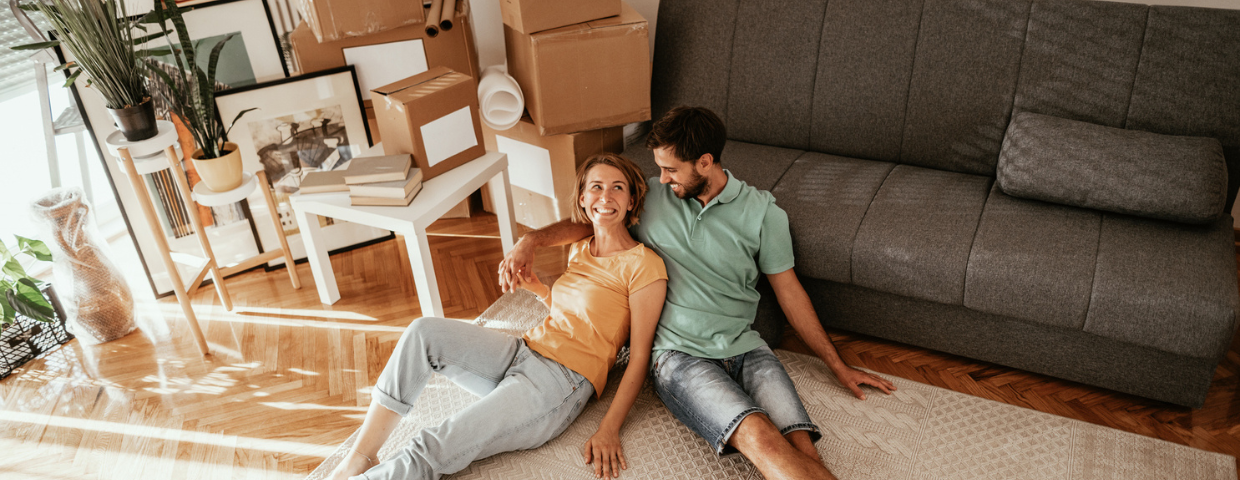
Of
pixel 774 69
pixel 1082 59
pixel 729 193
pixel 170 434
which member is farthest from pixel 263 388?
pixel 1082 59

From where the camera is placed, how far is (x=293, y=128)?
Answer: 2.57m

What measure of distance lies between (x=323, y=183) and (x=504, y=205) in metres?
0.57

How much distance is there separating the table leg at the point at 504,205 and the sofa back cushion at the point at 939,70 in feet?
2.02

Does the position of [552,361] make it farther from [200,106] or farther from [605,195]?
[200,106]

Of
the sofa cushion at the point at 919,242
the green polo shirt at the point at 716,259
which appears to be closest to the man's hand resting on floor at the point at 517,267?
the green polo shirt at the point at 716,259

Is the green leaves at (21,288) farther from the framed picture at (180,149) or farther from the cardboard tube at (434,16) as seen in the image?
the cardboard tube at (434,16)

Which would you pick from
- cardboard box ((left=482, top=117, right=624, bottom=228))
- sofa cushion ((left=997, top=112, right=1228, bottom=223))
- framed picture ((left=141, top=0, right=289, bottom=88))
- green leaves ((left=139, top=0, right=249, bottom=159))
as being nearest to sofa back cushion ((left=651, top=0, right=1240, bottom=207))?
sofa cushion ((left=997, top=112, right=1228, bottom=223))

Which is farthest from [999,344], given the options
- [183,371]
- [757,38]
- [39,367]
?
[39,367]

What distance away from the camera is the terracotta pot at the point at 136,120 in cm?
200

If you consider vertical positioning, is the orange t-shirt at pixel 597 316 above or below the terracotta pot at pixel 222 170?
below

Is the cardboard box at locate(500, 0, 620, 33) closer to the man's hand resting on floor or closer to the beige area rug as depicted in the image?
the man's hand resting on floor

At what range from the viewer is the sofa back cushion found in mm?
1981

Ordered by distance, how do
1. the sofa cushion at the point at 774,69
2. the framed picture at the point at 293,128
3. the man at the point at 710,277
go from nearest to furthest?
the man at the point at 710,277
the sofa cushion at the point at 774,69
the framed picture at the point at 293,128

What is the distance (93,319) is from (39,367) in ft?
0.68
